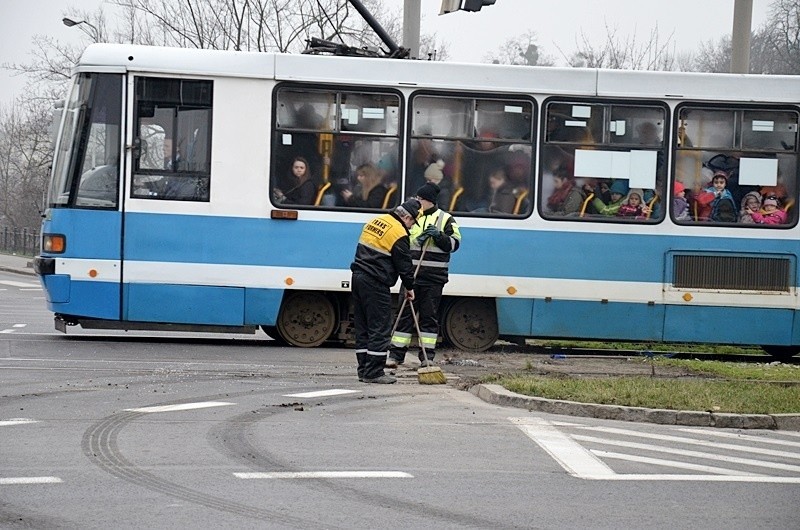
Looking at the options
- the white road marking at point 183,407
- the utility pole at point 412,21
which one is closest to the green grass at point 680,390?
the white road marking at point 183,407

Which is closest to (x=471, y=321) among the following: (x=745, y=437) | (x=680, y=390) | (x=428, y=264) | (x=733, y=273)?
(x=428, y=264)

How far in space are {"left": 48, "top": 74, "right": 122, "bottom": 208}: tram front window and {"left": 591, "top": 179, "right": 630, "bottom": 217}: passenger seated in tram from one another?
5895 mm

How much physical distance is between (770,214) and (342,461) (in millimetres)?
9691

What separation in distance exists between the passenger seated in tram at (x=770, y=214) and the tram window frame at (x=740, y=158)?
13 millimetres

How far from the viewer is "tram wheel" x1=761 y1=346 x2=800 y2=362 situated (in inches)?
649

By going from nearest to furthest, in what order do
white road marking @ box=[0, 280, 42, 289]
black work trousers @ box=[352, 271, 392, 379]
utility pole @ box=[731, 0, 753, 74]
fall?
black work trousers @ box=[352, 271, 392, 379], utility pole @ box=[731, 0, 753, 74], white road marking @ box=[0, 280, 42, 289]

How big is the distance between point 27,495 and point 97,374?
5.78 metres

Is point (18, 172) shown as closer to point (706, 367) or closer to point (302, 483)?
point (706, 367)

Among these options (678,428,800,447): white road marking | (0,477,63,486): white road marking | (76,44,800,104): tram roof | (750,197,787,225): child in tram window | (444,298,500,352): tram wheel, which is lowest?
(678,428,800,447): white road marking

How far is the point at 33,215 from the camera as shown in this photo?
208 ft

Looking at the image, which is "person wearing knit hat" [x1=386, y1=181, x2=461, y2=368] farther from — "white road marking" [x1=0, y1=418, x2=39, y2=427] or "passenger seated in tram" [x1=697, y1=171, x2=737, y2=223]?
"white road marking" [x1=0, y1=418, x2=39, y2=427]

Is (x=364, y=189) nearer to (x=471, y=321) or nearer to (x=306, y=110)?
(x=306, y=110)

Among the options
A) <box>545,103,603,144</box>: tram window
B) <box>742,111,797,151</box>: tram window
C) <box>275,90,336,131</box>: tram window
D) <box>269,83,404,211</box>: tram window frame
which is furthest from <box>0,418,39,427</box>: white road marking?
<box>742,111,797,151</box>: tram window

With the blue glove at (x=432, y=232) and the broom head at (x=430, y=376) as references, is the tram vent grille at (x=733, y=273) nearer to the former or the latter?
the blue glove at (x=432, y=232)
